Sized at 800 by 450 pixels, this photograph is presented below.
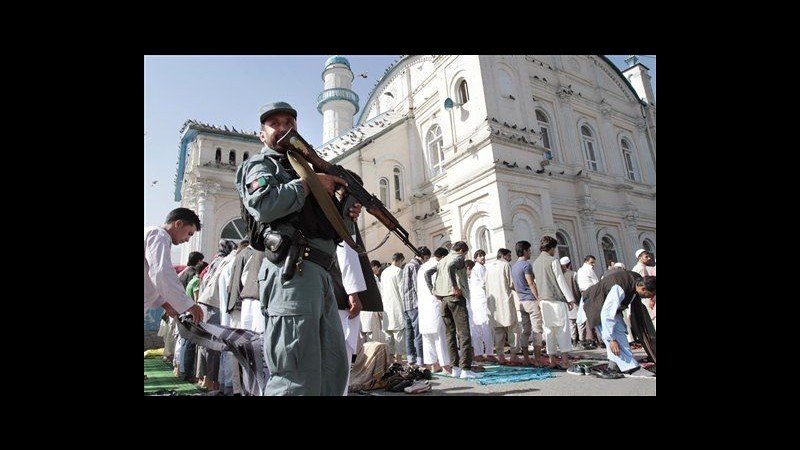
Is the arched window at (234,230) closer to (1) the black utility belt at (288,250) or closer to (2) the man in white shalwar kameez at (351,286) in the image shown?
(2) the man in white shalwar kameez at (351,286)

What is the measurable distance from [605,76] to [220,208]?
19.6 meters

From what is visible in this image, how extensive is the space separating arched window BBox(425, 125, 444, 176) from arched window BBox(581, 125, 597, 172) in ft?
21.0

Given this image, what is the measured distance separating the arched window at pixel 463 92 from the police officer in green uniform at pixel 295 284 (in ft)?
44.1

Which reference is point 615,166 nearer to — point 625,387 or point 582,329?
point 582,329

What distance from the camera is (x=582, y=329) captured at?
32.6 ft

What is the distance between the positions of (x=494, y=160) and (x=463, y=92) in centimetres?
389

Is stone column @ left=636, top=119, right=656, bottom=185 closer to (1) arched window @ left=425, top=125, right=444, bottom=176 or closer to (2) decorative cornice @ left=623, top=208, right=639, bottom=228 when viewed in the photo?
(2) decorative cornice @ left=623, top=208, right=639, bottom=228

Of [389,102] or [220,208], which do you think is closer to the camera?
[220,208]

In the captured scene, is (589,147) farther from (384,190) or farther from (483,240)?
(384,190)

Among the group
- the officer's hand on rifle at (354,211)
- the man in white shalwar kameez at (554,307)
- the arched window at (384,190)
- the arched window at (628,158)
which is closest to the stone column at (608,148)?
the arched window at (628,158)

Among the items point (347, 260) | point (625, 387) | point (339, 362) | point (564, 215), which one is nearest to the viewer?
point (339, 362)

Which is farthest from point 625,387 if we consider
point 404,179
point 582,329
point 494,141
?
point 404,179

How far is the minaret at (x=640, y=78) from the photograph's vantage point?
24.3m

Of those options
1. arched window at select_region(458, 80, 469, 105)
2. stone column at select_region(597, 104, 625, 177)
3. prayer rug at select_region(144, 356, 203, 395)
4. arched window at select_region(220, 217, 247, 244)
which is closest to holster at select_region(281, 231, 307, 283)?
prayer rug at select_region(144, 356, 203, 395)
